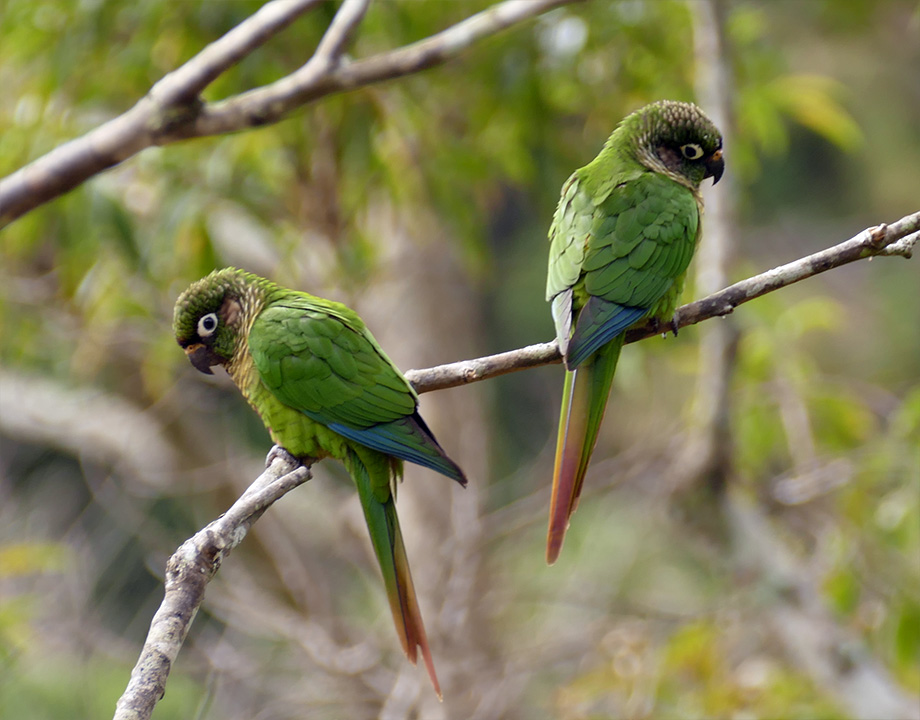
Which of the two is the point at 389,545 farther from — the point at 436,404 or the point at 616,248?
the point at 436,404

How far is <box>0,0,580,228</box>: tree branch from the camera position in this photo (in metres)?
2.91

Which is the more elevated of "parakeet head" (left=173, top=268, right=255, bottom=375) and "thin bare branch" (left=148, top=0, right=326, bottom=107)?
"thin bare branch" (left=148, top=0, right=326, bottom=107)

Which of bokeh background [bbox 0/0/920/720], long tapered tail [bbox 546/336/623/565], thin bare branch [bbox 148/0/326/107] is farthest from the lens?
bokeh background [bbox 0/0/920/720]

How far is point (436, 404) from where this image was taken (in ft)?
17.1

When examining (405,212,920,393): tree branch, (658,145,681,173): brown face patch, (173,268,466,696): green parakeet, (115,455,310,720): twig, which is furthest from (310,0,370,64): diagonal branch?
(115,455,310,720): twig

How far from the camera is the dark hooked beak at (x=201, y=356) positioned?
214 centimetres

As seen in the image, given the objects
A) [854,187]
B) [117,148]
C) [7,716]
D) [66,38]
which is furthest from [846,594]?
[854,187]

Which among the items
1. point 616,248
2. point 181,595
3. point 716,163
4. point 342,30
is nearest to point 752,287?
point 616,248

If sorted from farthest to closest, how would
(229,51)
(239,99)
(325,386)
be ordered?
(239,99) → (229,51) → (325,386)

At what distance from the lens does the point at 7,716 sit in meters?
4.71

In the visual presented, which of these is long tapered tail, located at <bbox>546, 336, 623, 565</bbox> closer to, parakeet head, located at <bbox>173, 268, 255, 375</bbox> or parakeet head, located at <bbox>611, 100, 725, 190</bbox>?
parakeet head, located at <bbox>611, 100, 725, 190</bbox>

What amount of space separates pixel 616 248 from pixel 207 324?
3.18 feet

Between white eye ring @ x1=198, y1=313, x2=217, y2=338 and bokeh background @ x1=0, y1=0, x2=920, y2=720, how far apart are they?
137cm

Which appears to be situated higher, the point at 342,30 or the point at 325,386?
the point at 342,30
